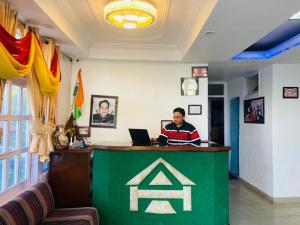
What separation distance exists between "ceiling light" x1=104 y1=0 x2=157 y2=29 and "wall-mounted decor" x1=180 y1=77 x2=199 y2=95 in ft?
7.13

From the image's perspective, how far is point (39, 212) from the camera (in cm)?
292

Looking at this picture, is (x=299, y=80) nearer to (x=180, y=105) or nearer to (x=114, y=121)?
(x=180, y=105)

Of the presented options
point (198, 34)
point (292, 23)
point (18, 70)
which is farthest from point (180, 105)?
point (18, 70)

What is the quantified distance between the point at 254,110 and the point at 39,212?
15.6ft

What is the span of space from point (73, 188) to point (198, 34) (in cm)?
264

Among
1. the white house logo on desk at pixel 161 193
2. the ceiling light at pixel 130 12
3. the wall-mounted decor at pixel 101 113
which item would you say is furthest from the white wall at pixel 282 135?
the ceiling light at pixel 130 12

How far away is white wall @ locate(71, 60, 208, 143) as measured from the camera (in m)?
5.08

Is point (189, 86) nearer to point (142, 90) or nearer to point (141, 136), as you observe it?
point (142, 90)

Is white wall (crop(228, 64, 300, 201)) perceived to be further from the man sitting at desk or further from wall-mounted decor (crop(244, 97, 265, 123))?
the man sitting at desk

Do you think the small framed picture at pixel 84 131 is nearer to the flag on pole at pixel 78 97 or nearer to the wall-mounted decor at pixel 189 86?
the flag on pole at pixel 78 97

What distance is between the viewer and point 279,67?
5215 mm

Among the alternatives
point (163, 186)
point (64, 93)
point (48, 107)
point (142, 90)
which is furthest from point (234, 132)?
point (48, 107)

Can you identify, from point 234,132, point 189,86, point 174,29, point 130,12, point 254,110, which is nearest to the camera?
point 130,12

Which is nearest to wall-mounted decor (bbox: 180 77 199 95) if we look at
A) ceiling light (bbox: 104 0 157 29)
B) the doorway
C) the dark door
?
ceiling light (bbox: 104 0 157 29)
